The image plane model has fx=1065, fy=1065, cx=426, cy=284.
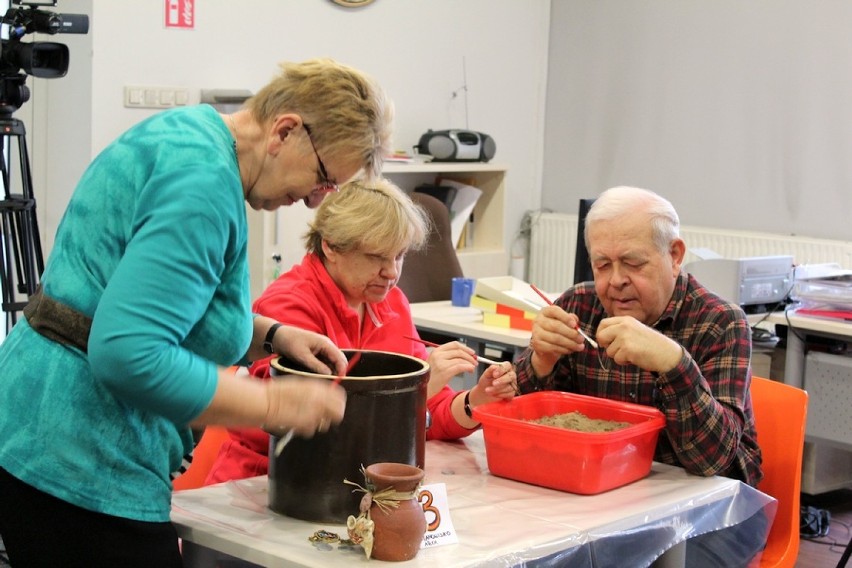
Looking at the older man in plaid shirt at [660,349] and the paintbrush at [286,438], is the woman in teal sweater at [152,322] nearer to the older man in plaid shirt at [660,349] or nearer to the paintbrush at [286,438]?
the paintbrush at [286,438]

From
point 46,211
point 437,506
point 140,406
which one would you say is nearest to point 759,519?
point 437,506

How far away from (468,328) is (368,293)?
4.19 feet

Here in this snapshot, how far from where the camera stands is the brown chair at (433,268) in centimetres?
430

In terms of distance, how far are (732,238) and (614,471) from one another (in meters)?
3.87

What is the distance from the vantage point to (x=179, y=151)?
1301mm

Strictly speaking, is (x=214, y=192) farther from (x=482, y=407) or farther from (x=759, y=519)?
(x=759, y=519)

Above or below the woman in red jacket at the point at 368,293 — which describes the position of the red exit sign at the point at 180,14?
above

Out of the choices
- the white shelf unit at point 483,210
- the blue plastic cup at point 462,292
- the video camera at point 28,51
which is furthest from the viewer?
the white shelf unit at point 483,210

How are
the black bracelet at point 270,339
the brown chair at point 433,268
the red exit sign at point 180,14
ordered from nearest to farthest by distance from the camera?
the black bracelet at point 270,339
the brown chair at point 433,268
the red exit sign at point 180,14

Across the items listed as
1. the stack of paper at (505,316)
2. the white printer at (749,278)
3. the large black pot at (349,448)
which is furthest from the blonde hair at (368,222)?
the white printer at (749,278)

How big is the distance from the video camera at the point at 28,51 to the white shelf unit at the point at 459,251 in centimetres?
148

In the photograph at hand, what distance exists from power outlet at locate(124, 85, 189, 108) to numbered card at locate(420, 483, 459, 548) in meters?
3.32

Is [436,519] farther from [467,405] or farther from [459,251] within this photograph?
[459,251]

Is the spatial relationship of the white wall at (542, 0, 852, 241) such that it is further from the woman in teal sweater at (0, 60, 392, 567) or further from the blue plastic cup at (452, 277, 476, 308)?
the woman in teal sweater at (0, 60, 392, 567)
